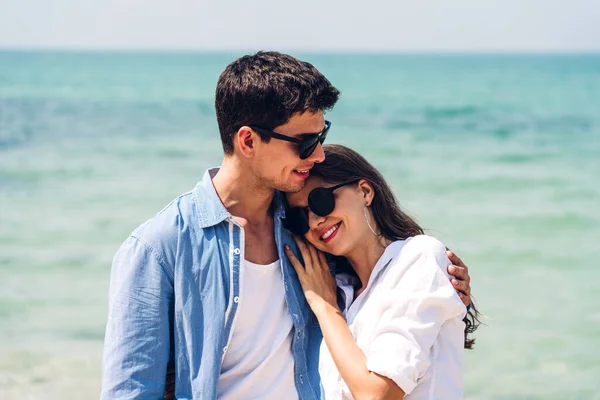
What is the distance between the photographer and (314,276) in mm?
3510

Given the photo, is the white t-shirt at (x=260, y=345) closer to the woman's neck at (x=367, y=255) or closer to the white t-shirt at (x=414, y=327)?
the white t-shirt at (x=414, y=327)

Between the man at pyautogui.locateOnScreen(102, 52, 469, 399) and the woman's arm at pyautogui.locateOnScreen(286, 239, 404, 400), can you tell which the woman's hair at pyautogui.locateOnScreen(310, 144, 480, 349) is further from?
the woman's arm at pyautogui.locateOnScreen(286, 239, 404, 400)

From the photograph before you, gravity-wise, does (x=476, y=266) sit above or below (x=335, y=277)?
below

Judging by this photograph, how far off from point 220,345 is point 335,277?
25.9 inches

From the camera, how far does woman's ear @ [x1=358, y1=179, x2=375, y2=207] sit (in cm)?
356

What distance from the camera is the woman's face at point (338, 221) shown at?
3.47 metres

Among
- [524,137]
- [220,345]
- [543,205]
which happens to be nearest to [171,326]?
[220,345]

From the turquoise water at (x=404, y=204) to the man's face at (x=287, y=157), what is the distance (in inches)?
147

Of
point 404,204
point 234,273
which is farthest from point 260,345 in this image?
point 404,204

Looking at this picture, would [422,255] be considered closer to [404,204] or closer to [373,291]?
[373,291]

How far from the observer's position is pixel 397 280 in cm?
329

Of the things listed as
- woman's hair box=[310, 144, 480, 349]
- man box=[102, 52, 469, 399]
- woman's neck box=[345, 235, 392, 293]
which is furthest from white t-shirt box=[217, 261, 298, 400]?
woman's hair box=[310, 144, 480, 349]

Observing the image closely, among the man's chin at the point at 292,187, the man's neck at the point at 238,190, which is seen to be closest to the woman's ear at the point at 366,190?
the man's chin at the point at 292,187

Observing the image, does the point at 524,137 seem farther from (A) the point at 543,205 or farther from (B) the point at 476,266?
(B) the point at 476,266
